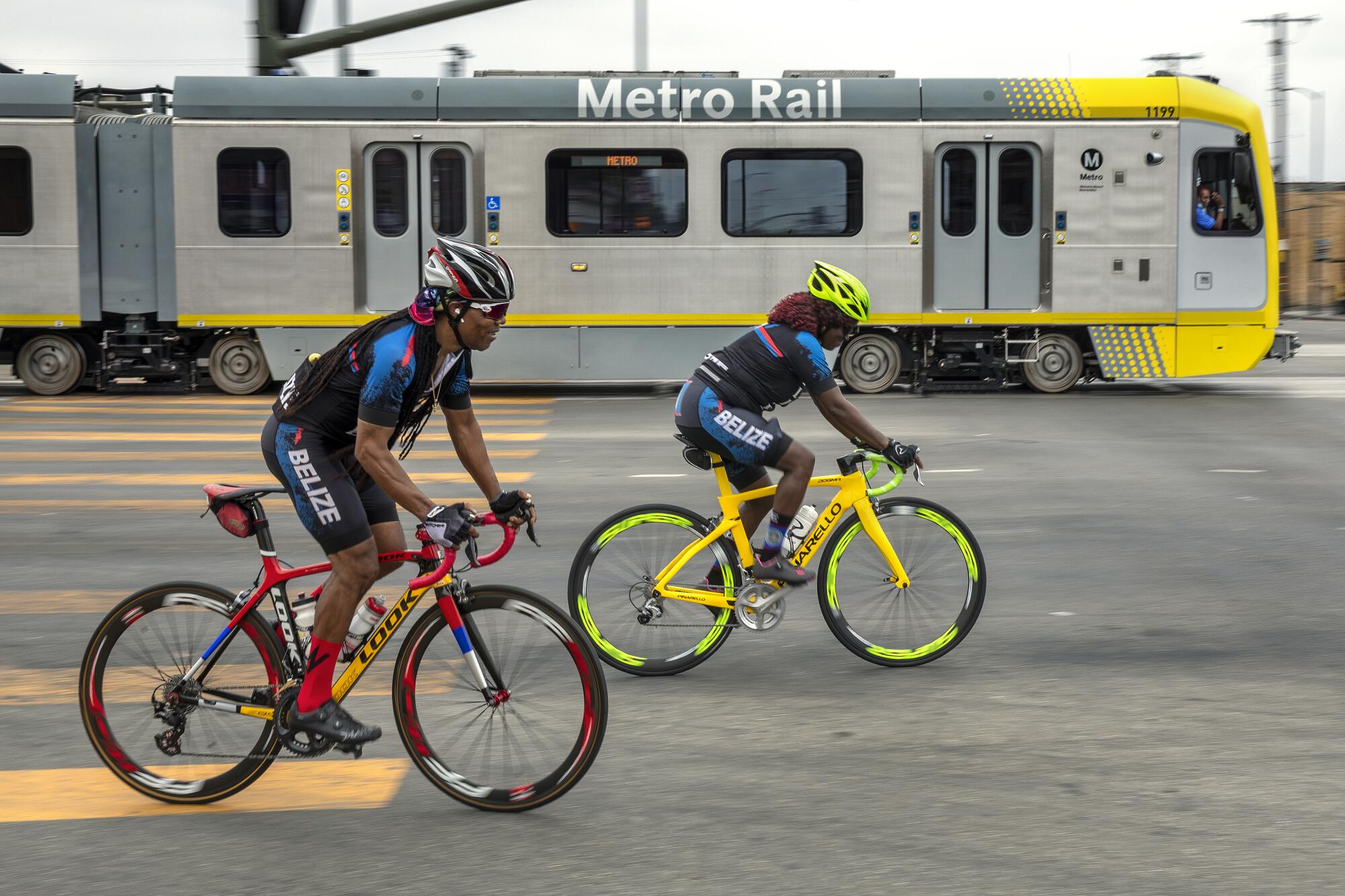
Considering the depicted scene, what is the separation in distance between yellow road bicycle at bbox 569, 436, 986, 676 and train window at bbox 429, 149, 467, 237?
12.8 metres

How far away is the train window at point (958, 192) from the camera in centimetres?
1862

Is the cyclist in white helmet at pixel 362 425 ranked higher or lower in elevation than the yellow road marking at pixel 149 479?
higher

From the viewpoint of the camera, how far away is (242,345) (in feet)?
61.0

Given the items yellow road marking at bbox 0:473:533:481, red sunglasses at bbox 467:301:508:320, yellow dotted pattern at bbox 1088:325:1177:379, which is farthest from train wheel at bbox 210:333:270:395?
red sunglasses at bbox 467:301:508:320

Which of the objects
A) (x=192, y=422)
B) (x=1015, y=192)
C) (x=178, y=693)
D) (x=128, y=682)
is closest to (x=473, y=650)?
(x=178, y=693)

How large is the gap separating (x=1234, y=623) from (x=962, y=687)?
1.84 metres

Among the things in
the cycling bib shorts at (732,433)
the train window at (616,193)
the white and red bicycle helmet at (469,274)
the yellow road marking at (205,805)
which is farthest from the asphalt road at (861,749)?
the train window at (616,193)

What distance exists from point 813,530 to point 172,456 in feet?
27.3

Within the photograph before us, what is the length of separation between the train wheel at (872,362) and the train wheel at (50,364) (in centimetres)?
951

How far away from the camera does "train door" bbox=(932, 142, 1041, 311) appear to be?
18578 mm

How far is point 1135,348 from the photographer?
1862 cm

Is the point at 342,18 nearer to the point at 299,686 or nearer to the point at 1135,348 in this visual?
the point at 1135,348

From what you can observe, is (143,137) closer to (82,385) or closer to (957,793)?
A: (82,385)

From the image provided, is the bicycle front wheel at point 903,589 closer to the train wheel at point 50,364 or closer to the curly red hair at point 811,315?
the curly red hair at point 811,315
